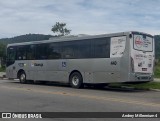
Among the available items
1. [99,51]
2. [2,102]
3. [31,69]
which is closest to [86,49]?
[99,51]

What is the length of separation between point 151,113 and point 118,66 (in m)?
8.06

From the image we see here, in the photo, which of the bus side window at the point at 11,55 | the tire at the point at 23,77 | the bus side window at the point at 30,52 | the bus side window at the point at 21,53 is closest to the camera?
the bus side window at the point at 30,52

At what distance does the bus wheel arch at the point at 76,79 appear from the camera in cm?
2153

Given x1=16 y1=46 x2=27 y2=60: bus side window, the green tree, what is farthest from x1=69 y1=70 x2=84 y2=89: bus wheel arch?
the green tree

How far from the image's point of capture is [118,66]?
19.2m

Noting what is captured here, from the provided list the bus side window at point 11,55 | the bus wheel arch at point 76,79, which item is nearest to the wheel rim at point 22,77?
the bus side window at point 11,55

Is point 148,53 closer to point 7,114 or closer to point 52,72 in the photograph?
point 52,72

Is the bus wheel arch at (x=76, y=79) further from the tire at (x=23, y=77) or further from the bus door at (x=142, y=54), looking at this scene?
the tire at (x=23, y=77)

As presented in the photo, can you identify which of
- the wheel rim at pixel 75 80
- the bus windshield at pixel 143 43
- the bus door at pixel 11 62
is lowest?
the wheel rim at pixel 75 80

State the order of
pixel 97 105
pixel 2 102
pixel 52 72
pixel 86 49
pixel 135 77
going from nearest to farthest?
pixel 97 105 → pixel 2 102 → pixel 135 77 → pixel 86 49 → pixel 52 72

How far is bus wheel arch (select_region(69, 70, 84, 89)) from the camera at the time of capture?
21.5 metres

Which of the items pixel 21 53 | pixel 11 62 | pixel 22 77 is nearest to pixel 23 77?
pixel 22 77

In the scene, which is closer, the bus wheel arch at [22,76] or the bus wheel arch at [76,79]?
the bus wheel arch at [76,79]

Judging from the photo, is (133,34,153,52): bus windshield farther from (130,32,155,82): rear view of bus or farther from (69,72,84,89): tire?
(69,72,84,89): tire
